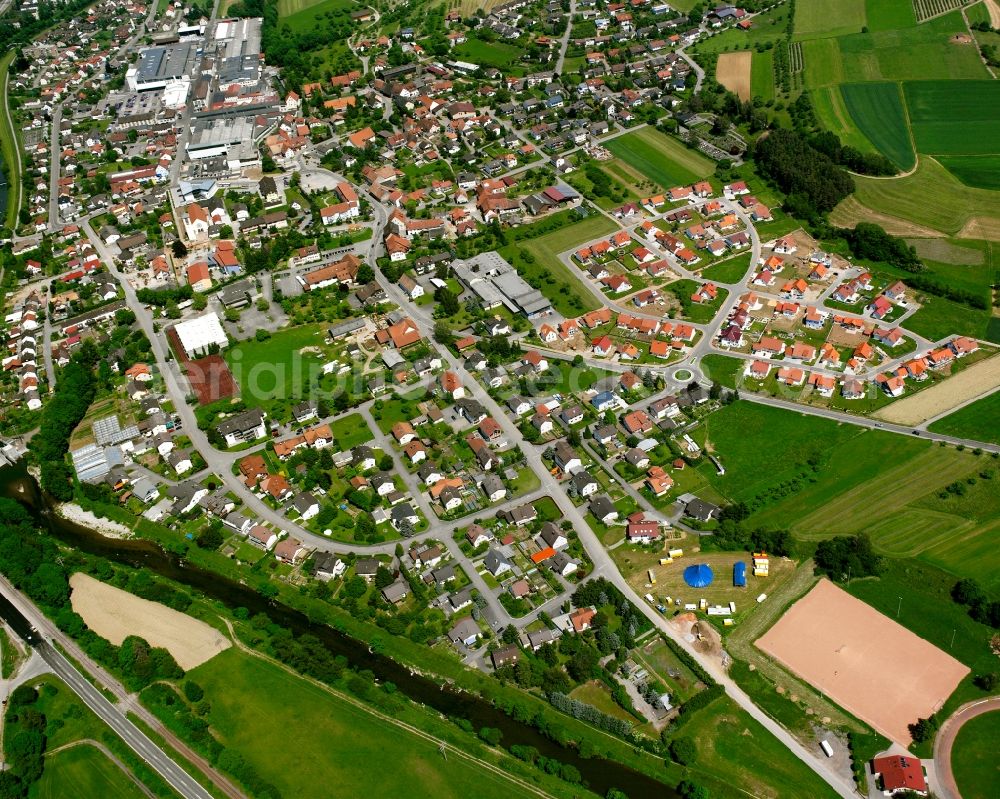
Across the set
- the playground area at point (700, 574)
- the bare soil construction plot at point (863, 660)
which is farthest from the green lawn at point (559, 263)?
the bare soil construction plot at point (863, 660)

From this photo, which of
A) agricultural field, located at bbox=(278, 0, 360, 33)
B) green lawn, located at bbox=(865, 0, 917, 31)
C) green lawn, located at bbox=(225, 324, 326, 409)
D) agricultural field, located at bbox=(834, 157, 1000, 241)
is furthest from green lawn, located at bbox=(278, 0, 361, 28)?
agricultural field, located at bbox=(834, 157, 1000, 241)

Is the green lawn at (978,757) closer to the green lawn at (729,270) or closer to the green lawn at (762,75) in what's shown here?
the green lawn at (729,270)

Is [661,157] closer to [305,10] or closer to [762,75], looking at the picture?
[762,75]

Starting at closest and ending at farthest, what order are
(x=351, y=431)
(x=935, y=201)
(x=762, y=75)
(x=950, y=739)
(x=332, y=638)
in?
(x=950, y=739)
(x=332, y=638)
(x=351, y=431)
(x=935, y=201)
(x=762, y=75)

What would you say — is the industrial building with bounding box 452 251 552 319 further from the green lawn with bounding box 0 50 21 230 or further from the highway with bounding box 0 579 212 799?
the green lawn with bounding box 0 50 21 230

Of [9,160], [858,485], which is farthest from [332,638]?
[9,160]

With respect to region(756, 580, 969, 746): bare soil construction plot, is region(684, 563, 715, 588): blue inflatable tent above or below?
above
